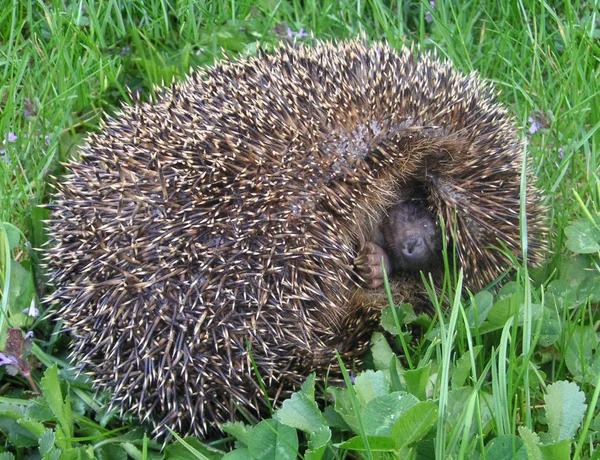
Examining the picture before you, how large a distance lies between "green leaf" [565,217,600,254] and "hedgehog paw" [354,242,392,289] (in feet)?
2.96

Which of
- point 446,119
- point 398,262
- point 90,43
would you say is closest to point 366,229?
point 398,262

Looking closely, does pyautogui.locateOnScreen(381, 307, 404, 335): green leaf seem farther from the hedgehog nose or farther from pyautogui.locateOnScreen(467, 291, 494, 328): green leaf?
the hedgehog nose

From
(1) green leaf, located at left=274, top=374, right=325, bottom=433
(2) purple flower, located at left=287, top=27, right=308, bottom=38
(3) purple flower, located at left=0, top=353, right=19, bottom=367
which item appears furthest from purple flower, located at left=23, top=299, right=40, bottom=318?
(2) purple flower, located at left=287, top=27, right=308, bottom=38

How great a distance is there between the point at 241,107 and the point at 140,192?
2.01ft

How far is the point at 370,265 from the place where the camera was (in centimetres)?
382

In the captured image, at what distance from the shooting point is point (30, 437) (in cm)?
331

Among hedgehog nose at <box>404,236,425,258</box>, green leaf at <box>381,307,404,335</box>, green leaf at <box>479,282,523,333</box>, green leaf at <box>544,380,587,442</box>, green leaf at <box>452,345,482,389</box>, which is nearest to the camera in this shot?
green leaf at <box>544,380,587,442</box>

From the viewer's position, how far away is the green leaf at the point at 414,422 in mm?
2646

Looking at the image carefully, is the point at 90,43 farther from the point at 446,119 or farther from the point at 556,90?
the point at 556,90

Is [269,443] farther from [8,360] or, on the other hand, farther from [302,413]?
[8,360]

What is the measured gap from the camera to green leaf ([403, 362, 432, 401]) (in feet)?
9.61

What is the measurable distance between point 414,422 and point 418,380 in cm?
30

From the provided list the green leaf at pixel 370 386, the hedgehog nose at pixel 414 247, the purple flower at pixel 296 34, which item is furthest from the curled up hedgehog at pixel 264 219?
the purple flower at pixel 296 34

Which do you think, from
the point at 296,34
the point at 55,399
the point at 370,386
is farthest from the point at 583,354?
the point at 296,34
